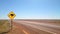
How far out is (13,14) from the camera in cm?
1733

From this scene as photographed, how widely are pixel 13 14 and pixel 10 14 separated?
0.38 m

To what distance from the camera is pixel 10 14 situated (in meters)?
17.3
